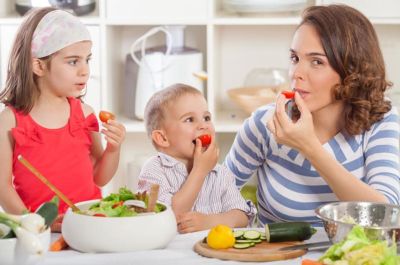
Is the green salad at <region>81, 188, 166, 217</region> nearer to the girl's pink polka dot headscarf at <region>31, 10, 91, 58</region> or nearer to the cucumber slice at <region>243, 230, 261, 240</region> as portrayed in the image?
the cucumber slice at <region>243, 230, 261, 240</region>

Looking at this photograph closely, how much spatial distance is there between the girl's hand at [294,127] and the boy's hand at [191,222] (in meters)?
0.30

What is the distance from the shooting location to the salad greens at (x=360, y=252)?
1.48 meters

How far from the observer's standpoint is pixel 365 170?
2.22 m

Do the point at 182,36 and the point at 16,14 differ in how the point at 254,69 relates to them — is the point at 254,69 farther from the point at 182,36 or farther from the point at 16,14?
the point at 16,14

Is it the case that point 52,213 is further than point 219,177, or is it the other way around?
point 219,177

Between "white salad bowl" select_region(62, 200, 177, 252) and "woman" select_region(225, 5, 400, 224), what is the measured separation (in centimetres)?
51

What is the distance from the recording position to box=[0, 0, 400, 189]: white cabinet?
139 inches

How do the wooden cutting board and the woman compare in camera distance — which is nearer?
the wooden cutting board

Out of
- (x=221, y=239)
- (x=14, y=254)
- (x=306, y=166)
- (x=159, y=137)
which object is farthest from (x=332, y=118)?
(x=14, y=254)

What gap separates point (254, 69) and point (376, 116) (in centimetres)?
156

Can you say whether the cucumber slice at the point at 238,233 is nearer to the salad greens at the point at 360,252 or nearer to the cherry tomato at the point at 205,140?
the salad greens at the point at 360,252

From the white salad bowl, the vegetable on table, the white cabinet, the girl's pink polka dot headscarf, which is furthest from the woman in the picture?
the white cabinet

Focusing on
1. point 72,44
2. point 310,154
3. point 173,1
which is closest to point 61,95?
point 72,44

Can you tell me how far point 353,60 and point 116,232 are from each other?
2.77 feet
